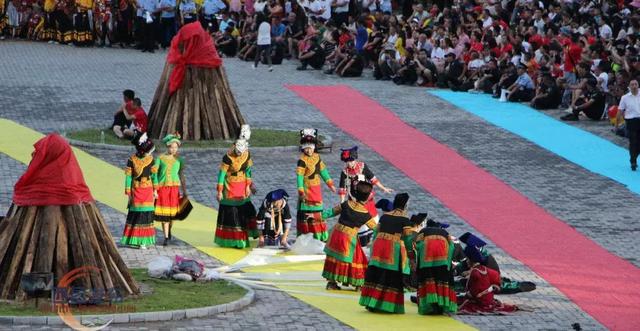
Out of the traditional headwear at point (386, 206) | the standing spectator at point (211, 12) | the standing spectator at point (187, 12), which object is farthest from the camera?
the standing spectator at point (211, 12)

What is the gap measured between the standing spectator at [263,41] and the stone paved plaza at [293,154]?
1.70 feet

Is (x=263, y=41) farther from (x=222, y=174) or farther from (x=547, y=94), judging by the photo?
(x=222, y=174)

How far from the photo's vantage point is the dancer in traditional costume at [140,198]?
841 inches

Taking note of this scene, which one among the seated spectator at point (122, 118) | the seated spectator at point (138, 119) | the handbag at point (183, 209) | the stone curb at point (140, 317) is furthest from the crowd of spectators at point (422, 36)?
the stone curb at point (140, 317)

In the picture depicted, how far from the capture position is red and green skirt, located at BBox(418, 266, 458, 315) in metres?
18.1

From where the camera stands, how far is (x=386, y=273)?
18172 millimetres

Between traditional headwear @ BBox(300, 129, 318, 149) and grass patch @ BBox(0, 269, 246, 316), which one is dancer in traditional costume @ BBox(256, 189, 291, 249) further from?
grass patch @ BBox(0, 269, 246, 316)

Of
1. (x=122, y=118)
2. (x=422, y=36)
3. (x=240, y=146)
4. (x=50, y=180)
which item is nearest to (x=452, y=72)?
(x=422, y=36)

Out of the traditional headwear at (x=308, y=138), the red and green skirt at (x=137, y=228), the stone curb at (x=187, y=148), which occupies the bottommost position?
the stone curb at (x=187, y=148)

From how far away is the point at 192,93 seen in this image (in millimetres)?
29531

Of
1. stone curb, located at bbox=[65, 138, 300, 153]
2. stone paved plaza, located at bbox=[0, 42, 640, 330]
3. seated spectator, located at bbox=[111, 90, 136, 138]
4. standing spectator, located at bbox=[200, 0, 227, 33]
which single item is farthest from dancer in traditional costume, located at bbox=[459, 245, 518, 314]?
standing spectator, located at bbox=[200, 0, 227, 33]

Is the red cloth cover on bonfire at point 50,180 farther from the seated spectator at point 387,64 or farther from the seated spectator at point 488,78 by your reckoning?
the seated spectator at point 387,64

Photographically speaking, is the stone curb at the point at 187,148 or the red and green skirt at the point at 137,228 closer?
the red and green skirt at the point at 137,228

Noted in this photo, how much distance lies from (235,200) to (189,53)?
8187 mm
